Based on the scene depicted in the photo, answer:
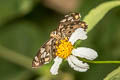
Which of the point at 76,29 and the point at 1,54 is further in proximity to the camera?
the point at 1,54

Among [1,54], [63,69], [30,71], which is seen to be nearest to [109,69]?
[63,69]

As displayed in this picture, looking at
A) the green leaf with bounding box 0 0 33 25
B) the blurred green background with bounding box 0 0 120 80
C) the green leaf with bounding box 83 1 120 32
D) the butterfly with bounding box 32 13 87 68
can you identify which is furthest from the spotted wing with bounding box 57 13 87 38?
the green leaf with bounding box 0 0 33 25

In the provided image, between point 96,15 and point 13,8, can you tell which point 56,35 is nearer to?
point 96,15

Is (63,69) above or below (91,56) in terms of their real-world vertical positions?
above

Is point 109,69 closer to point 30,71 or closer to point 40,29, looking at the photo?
point 30,71

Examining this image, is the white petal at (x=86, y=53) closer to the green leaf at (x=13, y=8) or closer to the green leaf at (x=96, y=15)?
the green leaf at (x=96, y=15)

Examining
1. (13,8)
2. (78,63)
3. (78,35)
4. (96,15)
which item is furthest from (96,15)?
(13,8)
